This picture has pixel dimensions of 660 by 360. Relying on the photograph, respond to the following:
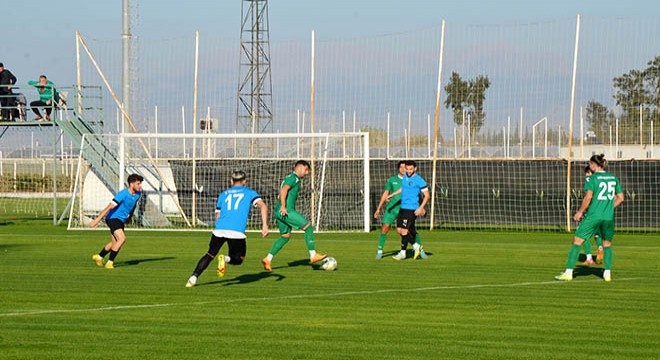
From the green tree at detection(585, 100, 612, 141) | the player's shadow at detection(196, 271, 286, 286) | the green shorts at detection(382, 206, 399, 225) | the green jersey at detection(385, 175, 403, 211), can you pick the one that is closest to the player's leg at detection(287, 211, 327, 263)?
the player's shadow at detection(196, 271, 286, 286)

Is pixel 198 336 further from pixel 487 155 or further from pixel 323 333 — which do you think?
pixel 487 155

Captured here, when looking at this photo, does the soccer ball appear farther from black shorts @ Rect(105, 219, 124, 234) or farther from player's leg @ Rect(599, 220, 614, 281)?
player's leg @ Rect(599, 220, 614, 281)

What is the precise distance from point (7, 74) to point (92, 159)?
14.3 ft

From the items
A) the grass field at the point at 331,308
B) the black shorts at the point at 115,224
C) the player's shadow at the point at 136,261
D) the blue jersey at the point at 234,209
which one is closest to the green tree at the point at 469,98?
the grass field at the point at 331,308

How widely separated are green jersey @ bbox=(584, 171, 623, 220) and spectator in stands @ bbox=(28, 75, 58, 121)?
70.6 feet

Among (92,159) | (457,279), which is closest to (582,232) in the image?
(457,279)

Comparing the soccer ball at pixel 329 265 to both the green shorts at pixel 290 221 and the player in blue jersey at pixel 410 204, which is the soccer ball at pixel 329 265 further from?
the player in blue jersey at pixel 410 204

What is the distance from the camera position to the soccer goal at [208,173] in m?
30.9

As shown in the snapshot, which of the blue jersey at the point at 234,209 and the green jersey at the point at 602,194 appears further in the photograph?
the green jersey at the point at 602,194

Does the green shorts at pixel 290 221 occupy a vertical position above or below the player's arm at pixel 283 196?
below

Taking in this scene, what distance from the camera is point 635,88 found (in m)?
29.2

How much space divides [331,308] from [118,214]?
707 cm

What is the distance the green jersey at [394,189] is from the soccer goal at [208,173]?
9.68 m

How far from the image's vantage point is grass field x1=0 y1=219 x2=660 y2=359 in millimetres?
9461
